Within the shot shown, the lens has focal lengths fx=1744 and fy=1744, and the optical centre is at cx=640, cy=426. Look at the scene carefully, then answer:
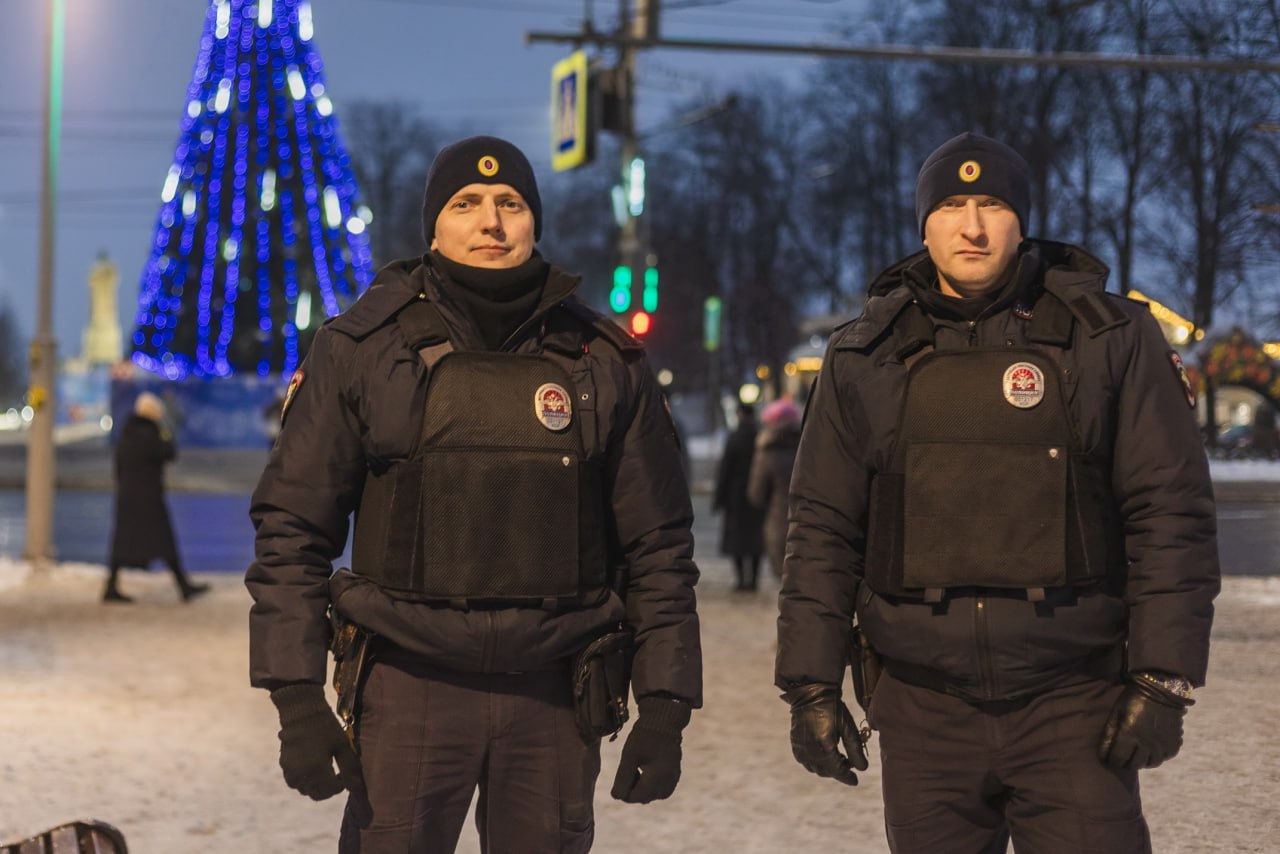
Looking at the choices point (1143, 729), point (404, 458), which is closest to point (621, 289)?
point (404, 458)

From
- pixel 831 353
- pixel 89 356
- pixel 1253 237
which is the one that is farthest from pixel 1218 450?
pixel 89 356

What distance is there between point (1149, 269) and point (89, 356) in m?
74.0

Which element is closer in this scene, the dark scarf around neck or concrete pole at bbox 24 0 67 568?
the dark scarf around neck

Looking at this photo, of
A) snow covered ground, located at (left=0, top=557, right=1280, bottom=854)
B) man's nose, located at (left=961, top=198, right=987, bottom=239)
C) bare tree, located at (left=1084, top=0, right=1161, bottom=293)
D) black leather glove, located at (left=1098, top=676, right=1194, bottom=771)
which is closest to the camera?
black leather glove, located at (left=1098, top=676, right=1194, bottom=771)

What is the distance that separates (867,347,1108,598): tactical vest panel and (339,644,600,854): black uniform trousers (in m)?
0.74

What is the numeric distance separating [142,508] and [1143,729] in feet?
36.5

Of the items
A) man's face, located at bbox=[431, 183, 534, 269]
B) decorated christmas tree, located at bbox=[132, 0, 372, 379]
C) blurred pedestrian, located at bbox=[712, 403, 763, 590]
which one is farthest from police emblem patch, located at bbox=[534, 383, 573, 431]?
decorated christmas tree, located at bbox=[132, 0, 372, 379]

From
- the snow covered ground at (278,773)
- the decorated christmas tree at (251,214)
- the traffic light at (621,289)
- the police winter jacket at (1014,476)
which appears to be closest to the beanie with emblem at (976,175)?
the police winter jacket at (1014,476)

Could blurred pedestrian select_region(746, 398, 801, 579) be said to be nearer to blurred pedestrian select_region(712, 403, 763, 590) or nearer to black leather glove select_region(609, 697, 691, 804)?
blurred pedestrian select_region(712, 403, 763, 590)

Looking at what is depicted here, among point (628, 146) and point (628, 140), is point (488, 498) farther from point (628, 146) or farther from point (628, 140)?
point (628, 146)

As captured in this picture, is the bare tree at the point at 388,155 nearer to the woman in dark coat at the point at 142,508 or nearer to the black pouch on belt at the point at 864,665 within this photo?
the woman in dark coat at the point at 142,508

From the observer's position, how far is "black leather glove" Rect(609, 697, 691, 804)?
3.51m

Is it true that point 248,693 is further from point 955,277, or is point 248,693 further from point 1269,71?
point 1269,71

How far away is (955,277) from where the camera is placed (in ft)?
11.6
